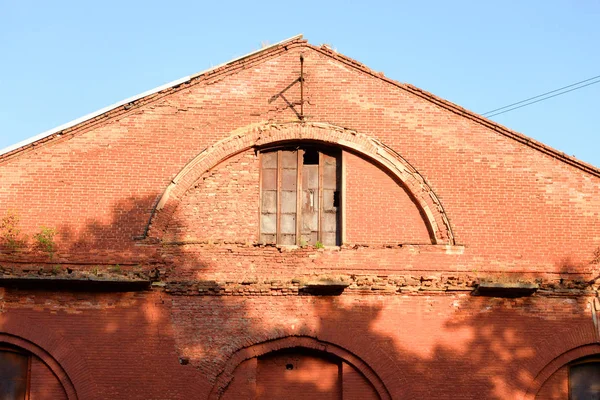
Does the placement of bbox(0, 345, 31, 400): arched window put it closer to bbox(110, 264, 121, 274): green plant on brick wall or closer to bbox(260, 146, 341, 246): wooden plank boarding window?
bbox(110, 264, 121, 274): green plant on brick wall

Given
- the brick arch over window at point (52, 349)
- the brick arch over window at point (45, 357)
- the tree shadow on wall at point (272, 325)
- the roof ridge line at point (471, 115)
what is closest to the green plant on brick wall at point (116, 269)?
the tree shadow on wall at point (272, 325)

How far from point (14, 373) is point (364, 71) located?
7.69 m

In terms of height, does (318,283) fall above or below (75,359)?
above

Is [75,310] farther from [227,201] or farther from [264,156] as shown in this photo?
[264,156]

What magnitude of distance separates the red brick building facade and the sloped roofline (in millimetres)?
36

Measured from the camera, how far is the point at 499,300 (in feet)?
49.9

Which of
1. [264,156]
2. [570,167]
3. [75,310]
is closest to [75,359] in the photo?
[75,310]

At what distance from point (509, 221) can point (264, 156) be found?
169 inches

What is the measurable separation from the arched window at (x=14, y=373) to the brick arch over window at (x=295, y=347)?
305cm

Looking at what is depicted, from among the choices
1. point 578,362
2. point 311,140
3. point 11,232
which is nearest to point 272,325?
point 311,140

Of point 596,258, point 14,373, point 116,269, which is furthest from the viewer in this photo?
point 596,258

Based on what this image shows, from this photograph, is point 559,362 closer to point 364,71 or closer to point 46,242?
point 364,71

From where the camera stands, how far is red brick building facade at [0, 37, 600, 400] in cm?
1481

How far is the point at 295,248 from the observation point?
1541 cm
